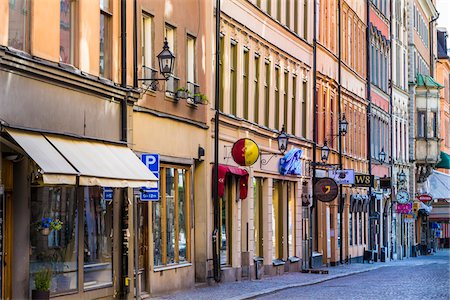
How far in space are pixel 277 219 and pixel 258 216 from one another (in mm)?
3278

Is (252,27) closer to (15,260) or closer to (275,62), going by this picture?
(275,62)

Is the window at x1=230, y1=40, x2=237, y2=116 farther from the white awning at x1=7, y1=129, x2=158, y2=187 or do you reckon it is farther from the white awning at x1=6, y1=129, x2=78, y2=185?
the white awning at x1=6, y1=129, x2=78, y2=185

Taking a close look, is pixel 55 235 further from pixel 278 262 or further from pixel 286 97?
pixel 286 97

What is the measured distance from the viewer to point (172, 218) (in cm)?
2977

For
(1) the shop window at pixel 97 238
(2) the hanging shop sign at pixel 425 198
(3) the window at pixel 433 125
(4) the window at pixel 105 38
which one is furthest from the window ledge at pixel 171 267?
(3) the window at pixel 433 125

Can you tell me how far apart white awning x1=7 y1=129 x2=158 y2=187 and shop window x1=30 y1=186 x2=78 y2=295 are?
77cm

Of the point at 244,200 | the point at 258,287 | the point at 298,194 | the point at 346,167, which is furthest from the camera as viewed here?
the point at 346,167

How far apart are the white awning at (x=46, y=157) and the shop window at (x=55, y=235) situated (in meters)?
0.84

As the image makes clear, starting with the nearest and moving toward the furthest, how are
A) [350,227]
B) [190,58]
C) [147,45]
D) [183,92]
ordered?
[147,45], [183,92], [190,58], [350,227]

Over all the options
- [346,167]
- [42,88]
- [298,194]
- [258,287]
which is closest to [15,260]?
[42,88]

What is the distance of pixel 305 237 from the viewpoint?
154 feet

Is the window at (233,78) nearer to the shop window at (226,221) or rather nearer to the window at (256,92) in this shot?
the shop window at (226,221)

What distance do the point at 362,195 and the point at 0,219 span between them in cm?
4353

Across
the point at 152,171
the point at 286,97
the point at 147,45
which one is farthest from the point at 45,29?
the point at 286,97
